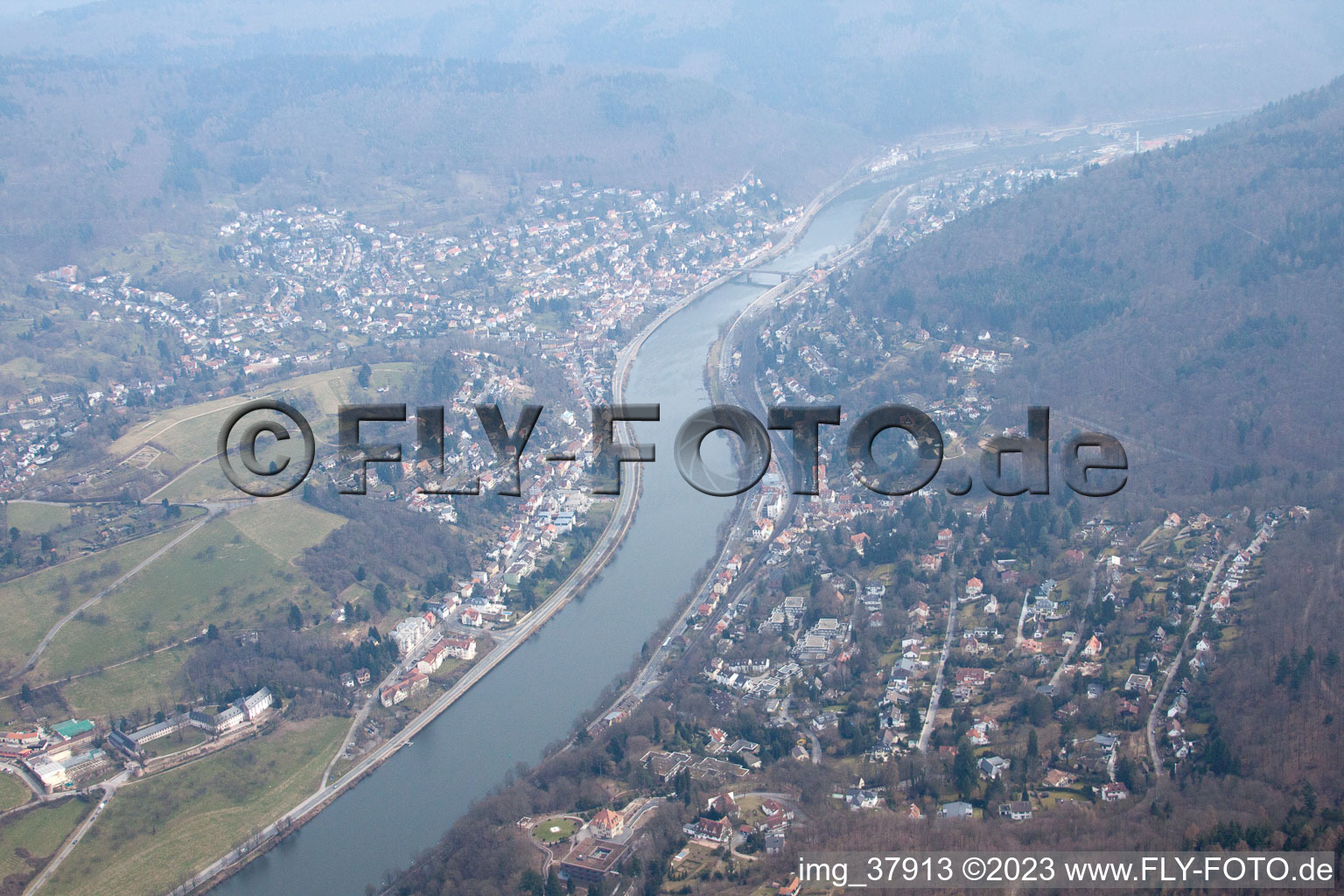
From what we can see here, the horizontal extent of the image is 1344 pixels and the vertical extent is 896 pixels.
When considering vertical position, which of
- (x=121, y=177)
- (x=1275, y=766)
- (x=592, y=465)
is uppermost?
(x=121, y=177)

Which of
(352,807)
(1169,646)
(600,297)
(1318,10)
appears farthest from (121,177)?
(1318,10)

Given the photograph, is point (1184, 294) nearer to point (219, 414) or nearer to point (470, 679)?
point (470, 679)

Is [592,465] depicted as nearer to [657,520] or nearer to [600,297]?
[657,520]

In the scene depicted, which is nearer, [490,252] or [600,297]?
[600,297]

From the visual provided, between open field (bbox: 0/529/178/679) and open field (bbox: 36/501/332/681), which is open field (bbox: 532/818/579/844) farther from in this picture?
open field (bbox: 0/529/178/679)

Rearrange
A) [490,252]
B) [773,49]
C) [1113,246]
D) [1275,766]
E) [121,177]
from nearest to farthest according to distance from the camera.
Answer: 1. [1275,766]
2. [1113,246]
3. [490,252]
4. [121,177]
5. [773,49]

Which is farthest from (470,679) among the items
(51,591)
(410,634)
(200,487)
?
(200,487)
